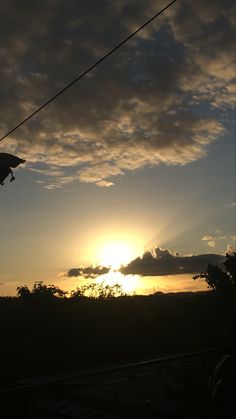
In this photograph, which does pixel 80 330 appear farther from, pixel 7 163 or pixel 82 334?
pixel 7 163

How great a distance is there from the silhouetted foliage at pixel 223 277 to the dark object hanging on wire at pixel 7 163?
647 cm

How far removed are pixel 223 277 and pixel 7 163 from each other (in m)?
6.85

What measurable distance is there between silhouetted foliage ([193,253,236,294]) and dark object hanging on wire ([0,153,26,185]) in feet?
21.2

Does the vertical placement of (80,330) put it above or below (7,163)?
below

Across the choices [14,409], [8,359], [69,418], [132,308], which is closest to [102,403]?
[69,418]

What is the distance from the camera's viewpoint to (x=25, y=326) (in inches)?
1163

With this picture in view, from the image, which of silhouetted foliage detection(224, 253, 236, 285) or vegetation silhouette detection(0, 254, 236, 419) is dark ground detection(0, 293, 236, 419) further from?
silhouetted foliage detection(224, 253, 236, 285)

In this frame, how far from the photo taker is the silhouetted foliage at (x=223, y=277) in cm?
1152

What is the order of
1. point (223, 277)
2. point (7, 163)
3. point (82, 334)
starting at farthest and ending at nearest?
1. point (82, 334)
2. point (223, 277)
3. point (7, 163)

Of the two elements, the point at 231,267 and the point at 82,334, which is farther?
the point at 82,334

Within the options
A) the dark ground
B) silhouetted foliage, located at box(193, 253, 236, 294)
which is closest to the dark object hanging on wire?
silhouetted foliage, located at box(193, 253, 236, 294)

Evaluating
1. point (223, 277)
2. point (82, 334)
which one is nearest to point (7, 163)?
point (223, 277)

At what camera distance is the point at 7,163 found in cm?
790

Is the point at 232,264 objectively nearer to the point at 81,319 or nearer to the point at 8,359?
the point at 8,359
